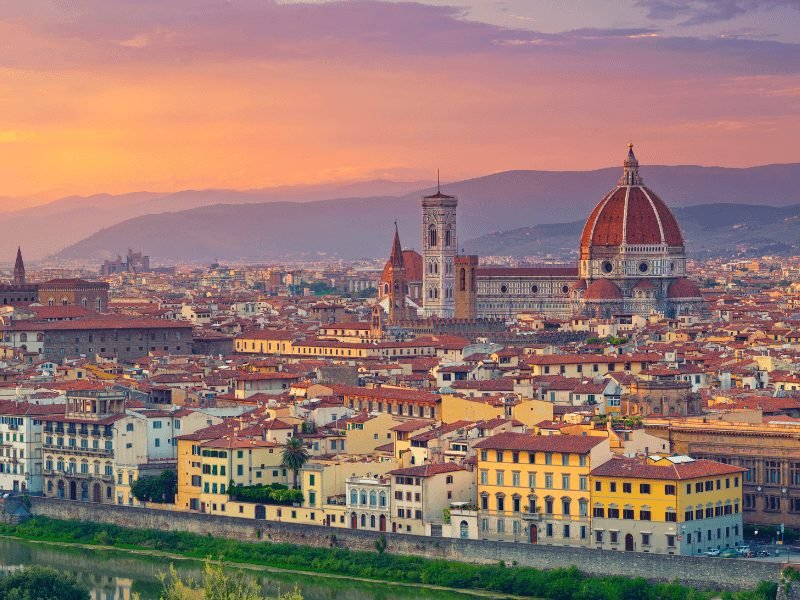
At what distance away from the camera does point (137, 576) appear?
54.1 m

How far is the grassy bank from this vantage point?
4725 cm

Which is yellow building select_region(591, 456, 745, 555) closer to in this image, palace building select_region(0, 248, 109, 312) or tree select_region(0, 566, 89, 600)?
tree select_region(0, 566, 89, 600)

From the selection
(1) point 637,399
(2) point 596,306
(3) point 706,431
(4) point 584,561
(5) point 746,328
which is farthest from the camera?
(2) point 596,306

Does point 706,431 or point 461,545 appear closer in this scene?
point 461,545

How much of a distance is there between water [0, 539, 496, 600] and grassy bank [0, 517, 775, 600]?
436 millimetres

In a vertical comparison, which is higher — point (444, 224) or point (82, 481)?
point (444, 224)

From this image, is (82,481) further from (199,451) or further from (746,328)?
(746,328)

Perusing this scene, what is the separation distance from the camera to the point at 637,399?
6100 centimetres

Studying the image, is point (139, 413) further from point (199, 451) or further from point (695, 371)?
point (695, 371)

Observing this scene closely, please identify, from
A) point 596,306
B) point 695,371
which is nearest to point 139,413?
point 695,371

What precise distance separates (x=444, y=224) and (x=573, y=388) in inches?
2951

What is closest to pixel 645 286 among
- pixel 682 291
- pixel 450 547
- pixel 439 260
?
pixel 682 291

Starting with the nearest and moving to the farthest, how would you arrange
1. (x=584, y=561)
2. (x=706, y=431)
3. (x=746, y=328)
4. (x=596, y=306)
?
(x=584, y=561), (x=706, y=431), (x=746, y=328), (x=596, y=306)

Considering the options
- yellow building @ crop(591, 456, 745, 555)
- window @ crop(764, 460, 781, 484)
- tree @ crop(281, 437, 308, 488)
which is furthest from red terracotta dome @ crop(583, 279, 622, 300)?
yellow building @ crop(591, 456, 745, 555)
